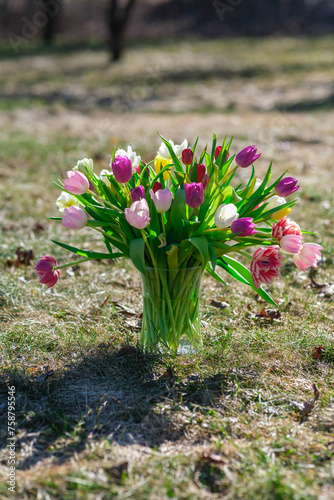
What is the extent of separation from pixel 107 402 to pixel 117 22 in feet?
50.4

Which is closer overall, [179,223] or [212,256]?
[212,256]

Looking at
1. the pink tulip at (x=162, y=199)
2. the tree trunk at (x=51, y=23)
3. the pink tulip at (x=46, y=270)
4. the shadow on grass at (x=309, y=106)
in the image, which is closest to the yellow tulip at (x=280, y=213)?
the pink tulip at (x=162, y=199)

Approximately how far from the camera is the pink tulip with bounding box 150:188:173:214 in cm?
215

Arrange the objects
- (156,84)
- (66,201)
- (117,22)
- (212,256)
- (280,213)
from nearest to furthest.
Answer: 1. (212,256)
2. (280,213)
3. (66,201)
4. (156,84)
5. (117,22)

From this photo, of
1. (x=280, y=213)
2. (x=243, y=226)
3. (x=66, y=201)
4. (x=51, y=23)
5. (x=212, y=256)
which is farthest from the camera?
(x=51, y=23)

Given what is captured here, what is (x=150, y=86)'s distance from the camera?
12.8 metres

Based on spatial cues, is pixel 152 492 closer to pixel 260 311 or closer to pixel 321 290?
pixel 260 311

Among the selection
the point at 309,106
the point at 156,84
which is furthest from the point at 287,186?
the point at 156,84

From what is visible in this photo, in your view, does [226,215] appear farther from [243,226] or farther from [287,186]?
[287,186]

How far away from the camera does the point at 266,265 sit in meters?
2.24

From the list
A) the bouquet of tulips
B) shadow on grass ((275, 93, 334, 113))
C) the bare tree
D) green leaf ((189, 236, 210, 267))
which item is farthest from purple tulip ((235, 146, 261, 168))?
the bare tree

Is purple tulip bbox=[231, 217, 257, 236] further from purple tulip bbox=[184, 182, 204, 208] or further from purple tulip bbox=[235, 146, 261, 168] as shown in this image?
purple tulip bbox=[235, 146, 261, 168]

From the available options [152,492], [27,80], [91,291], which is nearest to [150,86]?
[27,80]

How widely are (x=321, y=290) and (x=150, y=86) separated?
10387mm
